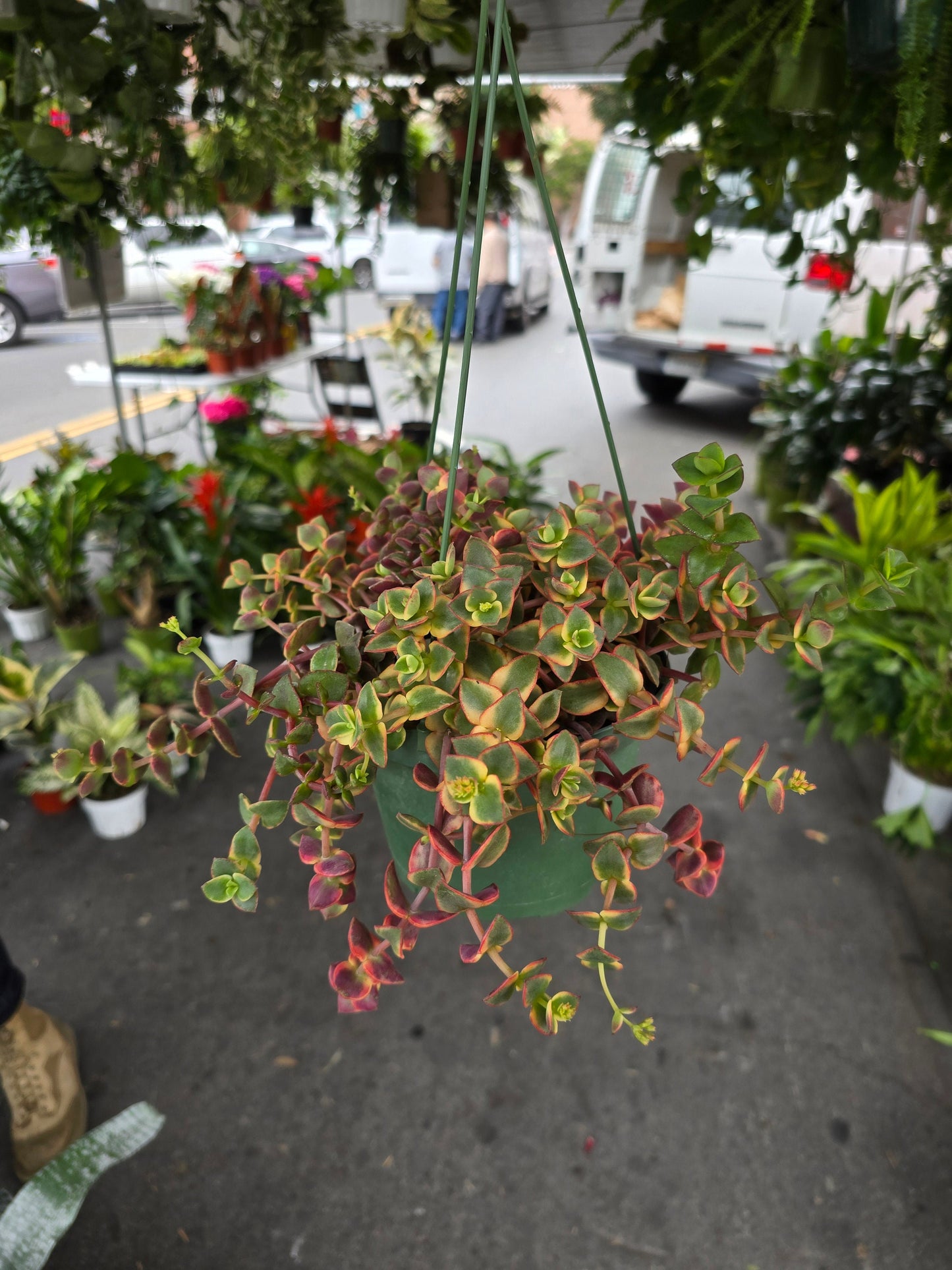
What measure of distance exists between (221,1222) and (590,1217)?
705mm

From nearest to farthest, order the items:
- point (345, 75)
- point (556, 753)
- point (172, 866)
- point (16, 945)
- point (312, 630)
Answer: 1. point (556, 753)
2. point (312, 630)
3. point (345, 75)
4. point (16, 945)
5. point (172, 866)

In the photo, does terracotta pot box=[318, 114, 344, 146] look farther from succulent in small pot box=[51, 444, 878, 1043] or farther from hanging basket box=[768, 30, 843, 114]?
succulent in small pot box=[51, 444, 878, 1043]

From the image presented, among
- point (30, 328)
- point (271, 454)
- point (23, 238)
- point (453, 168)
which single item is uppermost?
point (453, 168)

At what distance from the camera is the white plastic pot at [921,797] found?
229 cm

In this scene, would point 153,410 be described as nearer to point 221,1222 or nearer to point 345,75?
point 345,75

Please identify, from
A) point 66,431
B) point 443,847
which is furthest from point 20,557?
point 443,847

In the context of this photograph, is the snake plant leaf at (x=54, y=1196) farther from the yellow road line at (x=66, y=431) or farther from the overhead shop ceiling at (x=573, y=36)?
the yellow road line at (x=66, y=431)

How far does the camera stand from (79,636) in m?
3.23

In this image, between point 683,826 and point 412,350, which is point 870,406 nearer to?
point 412,350

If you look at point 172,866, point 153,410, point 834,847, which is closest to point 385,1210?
point 172,866

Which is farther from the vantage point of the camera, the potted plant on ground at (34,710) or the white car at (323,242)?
the white car at (323,242)

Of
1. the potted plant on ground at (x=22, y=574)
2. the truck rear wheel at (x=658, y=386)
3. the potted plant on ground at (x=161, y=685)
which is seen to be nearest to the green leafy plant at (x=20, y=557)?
the potted plant on ground at (x=22, y=574)

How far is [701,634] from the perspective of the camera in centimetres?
77

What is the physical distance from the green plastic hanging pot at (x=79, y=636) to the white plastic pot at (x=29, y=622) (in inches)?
3.2
